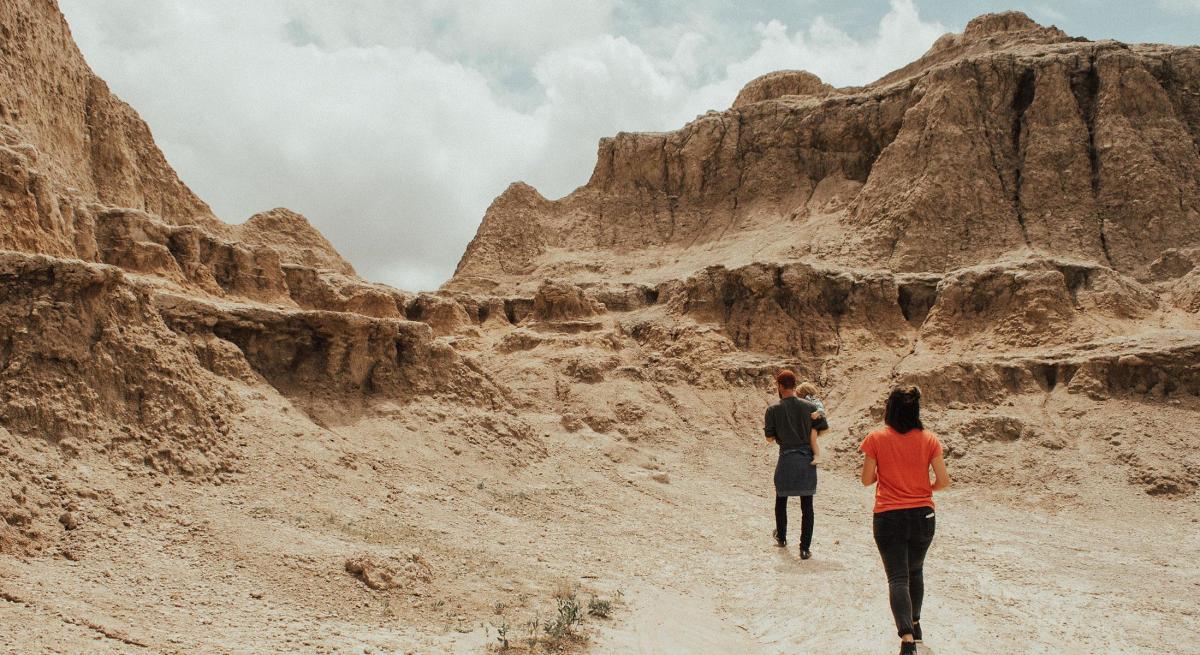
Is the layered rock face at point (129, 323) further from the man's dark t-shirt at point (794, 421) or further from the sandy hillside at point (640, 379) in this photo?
the man's dark t-shirt at point (794, 421)

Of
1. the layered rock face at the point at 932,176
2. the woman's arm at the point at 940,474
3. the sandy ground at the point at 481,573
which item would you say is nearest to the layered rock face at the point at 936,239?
the layered rock face at the point at 932,176

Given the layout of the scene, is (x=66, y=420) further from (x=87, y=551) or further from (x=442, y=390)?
(x=442, y=390)

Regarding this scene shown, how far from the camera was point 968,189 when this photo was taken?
33438 mm

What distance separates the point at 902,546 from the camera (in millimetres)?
5492

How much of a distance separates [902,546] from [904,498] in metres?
0.33

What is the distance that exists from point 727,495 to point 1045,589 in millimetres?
9304

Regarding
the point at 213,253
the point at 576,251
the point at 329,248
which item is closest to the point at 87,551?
the point at 213,253

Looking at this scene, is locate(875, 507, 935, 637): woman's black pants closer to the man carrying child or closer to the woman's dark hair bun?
the woman's dark hair bun

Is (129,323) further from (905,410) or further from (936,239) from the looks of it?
(936,239)

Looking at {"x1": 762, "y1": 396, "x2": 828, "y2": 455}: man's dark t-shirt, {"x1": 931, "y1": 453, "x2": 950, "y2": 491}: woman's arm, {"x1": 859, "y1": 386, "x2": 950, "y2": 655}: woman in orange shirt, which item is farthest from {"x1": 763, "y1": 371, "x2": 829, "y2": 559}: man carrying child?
{"x1": 859, "y1": 386, "x2": 950, "y2": 655}: woman in orange shirt

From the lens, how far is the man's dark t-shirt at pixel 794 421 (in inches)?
338

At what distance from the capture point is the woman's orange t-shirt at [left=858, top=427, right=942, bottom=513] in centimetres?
550

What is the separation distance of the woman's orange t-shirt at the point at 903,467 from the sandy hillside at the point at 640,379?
1.49 m

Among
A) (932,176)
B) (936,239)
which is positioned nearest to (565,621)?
(936,239)
